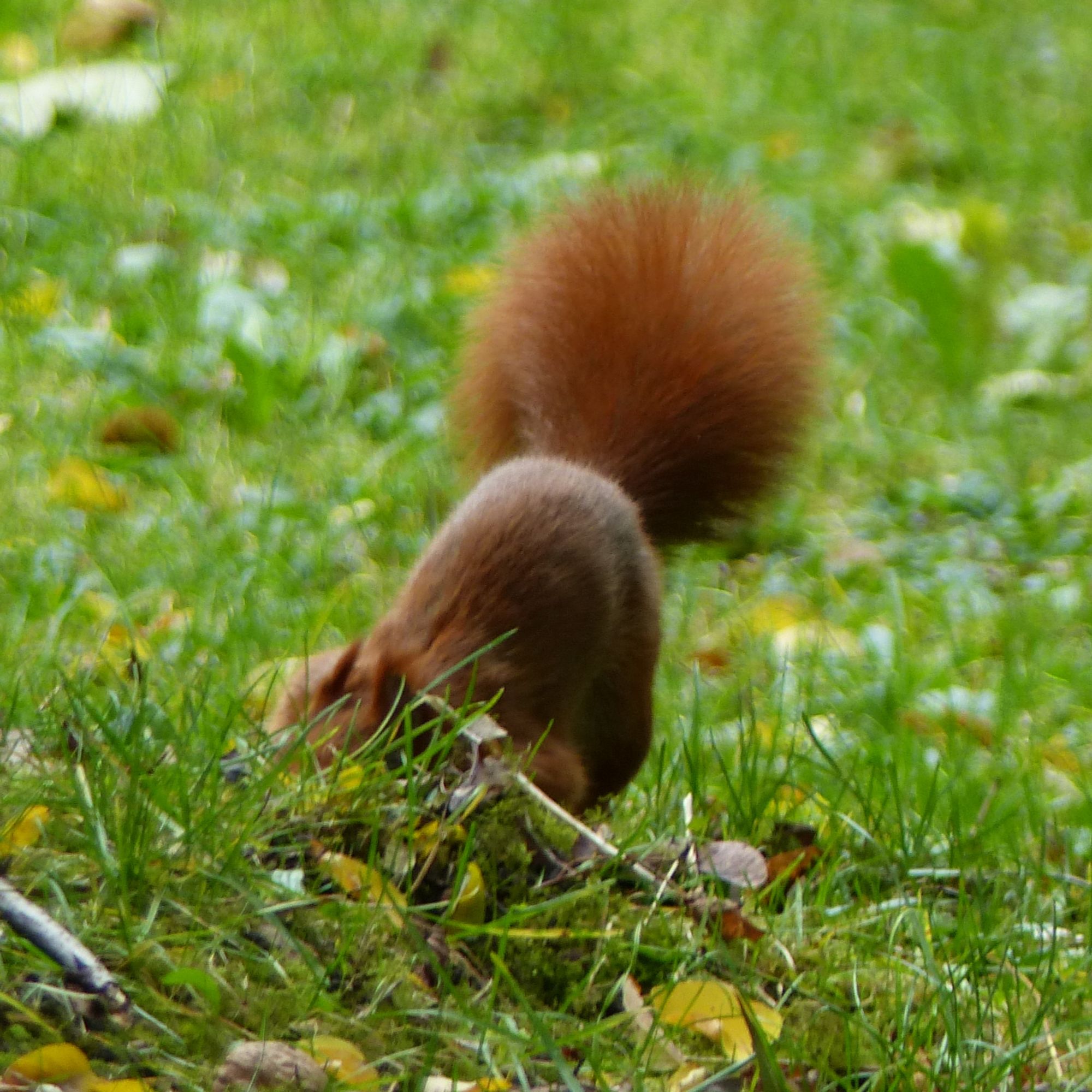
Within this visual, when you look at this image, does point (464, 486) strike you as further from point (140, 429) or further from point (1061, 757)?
point (1061, 757)

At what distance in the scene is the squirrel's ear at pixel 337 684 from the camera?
2109mm

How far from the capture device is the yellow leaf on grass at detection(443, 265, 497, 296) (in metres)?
4.06

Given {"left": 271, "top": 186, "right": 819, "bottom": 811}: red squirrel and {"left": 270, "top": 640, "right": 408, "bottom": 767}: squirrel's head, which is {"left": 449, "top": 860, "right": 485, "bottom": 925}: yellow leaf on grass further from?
{"left": 271, "top": 186, "right": 819, "bottom": 811}: red squirrel

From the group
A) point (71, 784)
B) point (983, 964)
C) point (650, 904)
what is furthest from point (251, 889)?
point (983, 964)

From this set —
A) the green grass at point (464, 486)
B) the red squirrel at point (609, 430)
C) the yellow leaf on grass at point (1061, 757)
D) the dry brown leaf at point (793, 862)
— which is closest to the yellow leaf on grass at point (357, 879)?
the green grass at point (464, 486)

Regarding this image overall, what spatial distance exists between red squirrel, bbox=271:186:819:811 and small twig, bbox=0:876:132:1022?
86 cm

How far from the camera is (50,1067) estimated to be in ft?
4.48

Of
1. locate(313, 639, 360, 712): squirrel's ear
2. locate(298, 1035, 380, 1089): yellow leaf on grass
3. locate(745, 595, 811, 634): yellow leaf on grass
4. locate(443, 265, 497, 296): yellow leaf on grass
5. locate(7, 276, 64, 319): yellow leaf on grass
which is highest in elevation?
locate(7, 276, 64, 319): yellow leaf on grass

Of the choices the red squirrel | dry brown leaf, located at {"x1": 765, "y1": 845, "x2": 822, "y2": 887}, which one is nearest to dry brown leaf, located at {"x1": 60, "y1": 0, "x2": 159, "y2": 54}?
the red squirrel

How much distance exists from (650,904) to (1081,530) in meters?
2.15

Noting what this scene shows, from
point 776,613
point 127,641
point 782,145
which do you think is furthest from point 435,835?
point 782,145

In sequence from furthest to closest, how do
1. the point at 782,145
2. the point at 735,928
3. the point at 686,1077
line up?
the point at 782,145, the point at 735,928, the point at 686,1077

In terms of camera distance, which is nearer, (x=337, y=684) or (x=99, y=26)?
(x=337, y=684)

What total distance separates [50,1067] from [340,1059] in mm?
234
